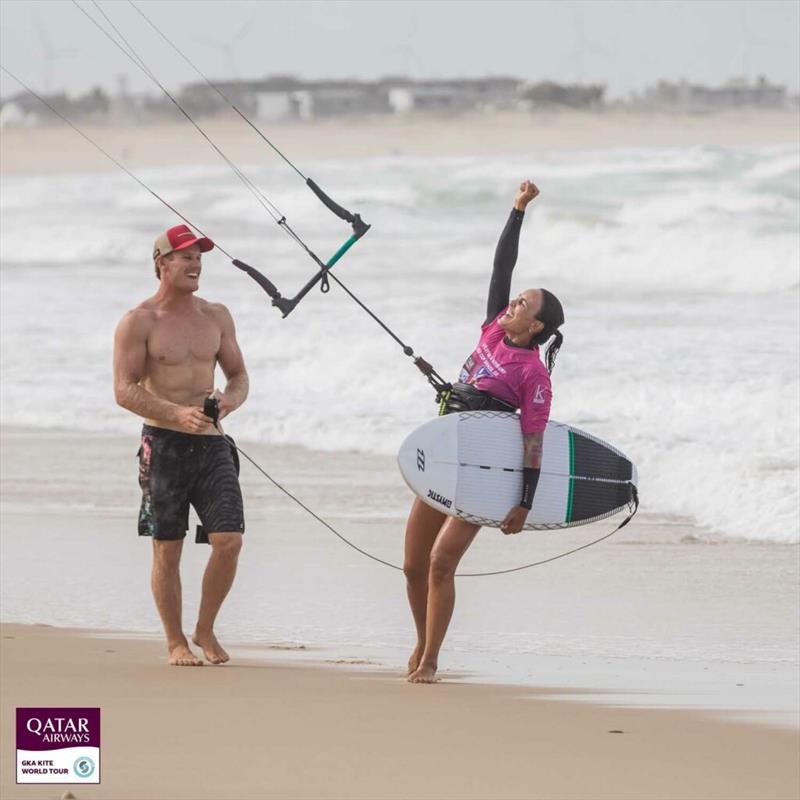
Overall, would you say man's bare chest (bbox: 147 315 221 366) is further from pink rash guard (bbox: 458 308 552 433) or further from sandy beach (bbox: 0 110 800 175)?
sandy beach (bbox: 0 110 800 175)

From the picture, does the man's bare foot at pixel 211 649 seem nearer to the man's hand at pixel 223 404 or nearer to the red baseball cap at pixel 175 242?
the man's hand at pixel 223 404

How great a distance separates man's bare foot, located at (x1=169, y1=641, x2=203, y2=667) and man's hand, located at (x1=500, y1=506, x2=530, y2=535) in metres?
1.03

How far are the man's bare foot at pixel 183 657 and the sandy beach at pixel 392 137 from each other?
35107 mm

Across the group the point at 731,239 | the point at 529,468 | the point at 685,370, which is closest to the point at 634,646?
the point at 529,468

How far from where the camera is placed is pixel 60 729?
14.3 ft

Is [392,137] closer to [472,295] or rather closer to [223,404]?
[472,295]

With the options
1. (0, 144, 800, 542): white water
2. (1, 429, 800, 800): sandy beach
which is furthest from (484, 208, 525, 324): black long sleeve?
(0, 144, 800, 542): white water

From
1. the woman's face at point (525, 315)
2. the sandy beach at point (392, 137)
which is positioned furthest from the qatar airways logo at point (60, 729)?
the sandy beach at point (392, 137)

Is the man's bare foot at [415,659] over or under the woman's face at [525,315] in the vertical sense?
under

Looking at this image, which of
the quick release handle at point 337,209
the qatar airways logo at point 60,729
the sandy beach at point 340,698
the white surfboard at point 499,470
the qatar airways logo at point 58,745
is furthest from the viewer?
the quick release handle at point 337,209

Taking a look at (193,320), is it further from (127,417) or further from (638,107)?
(638,107)

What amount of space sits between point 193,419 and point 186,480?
0.31m

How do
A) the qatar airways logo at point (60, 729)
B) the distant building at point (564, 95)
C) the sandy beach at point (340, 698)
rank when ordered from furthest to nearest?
the distant building at point (564, 95) < the qatar airways logo at point (60, 729) < the sandy beach at point (340, 698)

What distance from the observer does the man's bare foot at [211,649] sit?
5477 millimetres
